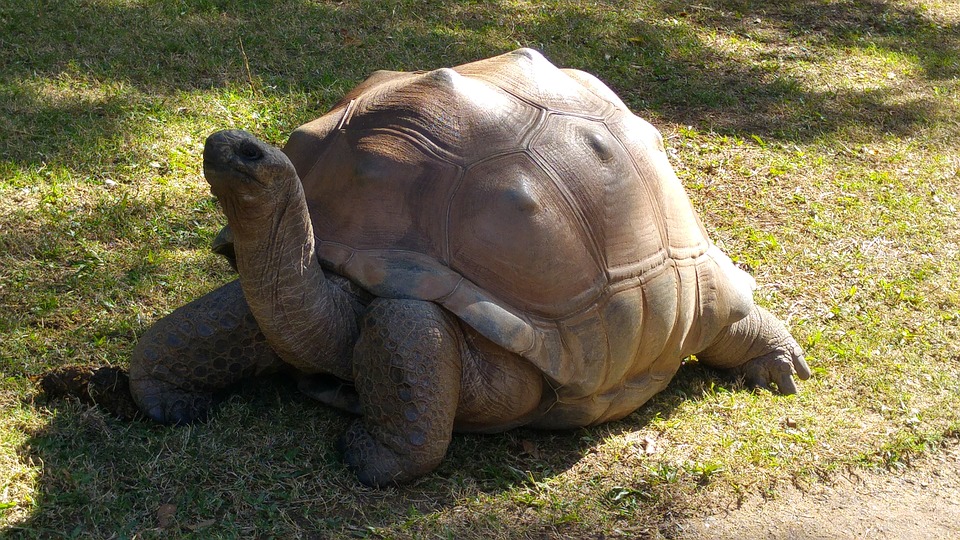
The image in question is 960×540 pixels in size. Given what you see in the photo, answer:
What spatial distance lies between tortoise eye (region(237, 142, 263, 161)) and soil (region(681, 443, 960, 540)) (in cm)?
206

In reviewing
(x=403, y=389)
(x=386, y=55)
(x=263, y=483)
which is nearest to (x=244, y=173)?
(x=403, y=389)

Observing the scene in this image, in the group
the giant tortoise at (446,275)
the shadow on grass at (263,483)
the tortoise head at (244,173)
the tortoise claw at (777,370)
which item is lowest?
the tortoise claw at (777,370)

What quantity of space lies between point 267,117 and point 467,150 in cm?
267

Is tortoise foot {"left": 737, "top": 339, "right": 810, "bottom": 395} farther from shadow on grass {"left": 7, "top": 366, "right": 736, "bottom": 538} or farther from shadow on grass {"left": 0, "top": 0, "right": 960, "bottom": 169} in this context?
shadow on grass {"left": 0, "top": 0, "right": 960, "bottom": 169}

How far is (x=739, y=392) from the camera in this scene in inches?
177

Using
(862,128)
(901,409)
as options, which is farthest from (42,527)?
(862,128)

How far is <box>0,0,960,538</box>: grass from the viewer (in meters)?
3.42

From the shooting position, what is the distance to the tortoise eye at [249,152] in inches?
116

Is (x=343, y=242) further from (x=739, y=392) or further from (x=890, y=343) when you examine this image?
(x=890, y=343)

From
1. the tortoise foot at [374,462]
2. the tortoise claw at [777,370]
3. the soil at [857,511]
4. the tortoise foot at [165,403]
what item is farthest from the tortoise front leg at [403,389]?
the tortoise claw at [777,370]

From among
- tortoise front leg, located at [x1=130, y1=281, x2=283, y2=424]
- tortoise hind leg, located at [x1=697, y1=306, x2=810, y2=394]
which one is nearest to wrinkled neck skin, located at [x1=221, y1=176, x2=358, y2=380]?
tortoise front leg, located at [x1=130, y1=281, x2=283, y2=424]

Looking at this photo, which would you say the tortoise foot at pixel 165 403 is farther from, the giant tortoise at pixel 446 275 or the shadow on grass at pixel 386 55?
the shadow on grass at pixel 386 55

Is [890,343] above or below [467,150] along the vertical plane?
below

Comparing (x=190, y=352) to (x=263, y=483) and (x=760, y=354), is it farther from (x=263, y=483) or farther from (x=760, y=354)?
(x=760, y=354)
